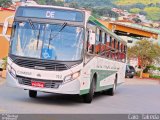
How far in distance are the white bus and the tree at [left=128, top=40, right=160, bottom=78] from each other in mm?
45848

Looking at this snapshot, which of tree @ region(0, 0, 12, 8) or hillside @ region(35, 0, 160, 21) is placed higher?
tree @ region(0, 0, 12, 8)

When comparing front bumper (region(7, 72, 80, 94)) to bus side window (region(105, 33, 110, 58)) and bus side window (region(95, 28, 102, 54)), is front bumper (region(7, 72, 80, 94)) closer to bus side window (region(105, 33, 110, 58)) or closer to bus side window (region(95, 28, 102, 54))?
bus side window (region(95, 28, 102, 54))

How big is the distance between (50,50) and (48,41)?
0.95 ft

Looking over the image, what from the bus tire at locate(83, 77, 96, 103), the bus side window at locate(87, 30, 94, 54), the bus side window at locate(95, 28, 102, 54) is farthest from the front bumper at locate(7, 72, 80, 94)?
the bus side window at locate(95, 28, 102, 54)

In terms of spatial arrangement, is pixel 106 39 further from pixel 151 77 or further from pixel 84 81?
pixel 151 77

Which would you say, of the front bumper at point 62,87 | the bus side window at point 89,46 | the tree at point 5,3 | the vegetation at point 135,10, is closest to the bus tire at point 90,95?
the bus side window at point 89,46

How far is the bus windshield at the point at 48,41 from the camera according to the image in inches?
599

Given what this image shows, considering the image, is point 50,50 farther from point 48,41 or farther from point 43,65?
point 43,65

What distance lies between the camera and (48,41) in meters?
15.3

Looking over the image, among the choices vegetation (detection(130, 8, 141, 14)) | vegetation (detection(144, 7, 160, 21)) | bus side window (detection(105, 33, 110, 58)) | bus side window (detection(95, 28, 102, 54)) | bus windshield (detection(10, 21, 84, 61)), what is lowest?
vegetation (detection(130, 8, 141, 14))

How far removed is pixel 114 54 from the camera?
2278cm

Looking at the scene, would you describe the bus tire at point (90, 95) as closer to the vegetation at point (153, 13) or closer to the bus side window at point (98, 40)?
the bus side window at point (98, 40)

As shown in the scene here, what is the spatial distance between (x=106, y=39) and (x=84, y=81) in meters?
4.47

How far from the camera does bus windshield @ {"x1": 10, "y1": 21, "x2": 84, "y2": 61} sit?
49.9 ft
